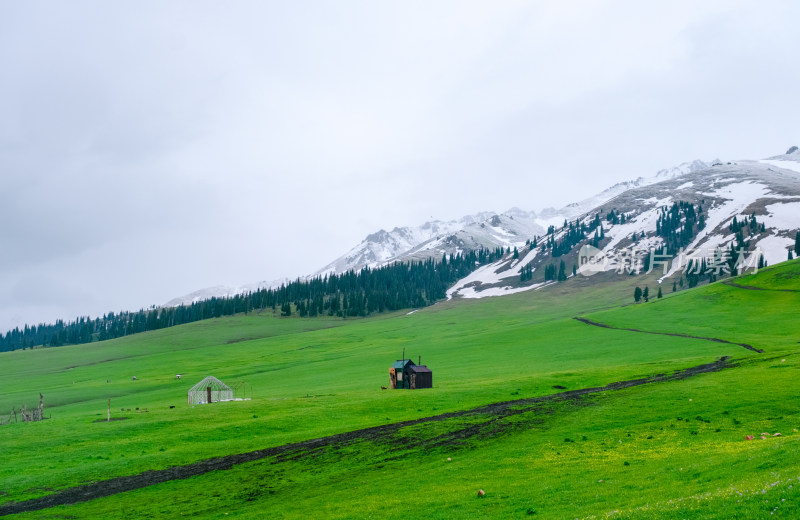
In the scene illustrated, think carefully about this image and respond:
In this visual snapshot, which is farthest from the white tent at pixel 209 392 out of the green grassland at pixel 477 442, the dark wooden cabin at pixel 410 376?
the dark wooden cabin at pixel 410 376

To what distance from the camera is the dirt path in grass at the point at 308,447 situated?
34.7m

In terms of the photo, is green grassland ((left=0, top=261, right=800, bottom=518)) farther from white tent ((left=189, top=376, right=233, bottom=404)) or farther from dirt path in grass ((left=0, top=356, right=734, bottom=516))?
white tent ((left=189, top=376, right=233, bottom=404))

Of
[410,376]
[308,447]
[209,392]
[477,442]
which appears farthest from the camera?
[209,392]

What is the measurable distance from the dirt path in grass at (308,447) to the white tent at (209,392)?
4271cm

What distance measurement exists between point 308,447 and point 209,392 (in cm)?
4479

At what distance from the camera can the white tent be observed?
82.2 m

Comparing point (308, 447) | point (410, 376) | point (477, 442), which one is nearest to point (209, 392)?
point (410, 376)

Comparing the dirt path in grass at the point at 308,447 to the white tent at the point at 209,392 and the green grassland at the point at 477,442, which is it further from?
the white tent at the point at 209,392

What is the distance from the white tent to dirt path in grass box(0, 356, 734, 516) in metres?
42.7

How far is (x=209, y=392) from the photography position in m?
81.6

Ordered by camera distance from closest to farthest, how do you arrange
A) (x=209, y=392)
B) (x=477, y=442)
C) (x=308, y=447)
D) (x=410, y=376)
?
1. (x=477, y=442)
2. (x=308, y=447)
3. (x=410, y=376)
4. (x=209, y=392)

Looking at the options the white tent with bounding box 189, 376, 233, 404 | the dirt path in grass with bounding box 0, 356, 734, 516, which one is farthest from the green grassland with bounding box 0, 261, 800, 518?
the white tent with bounding box 189, 376, 233, 404

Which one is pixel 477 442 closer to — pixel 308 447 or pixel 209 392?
pixel 308 447

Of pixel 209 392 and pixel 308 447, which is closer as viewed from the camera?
pixel 308 447
